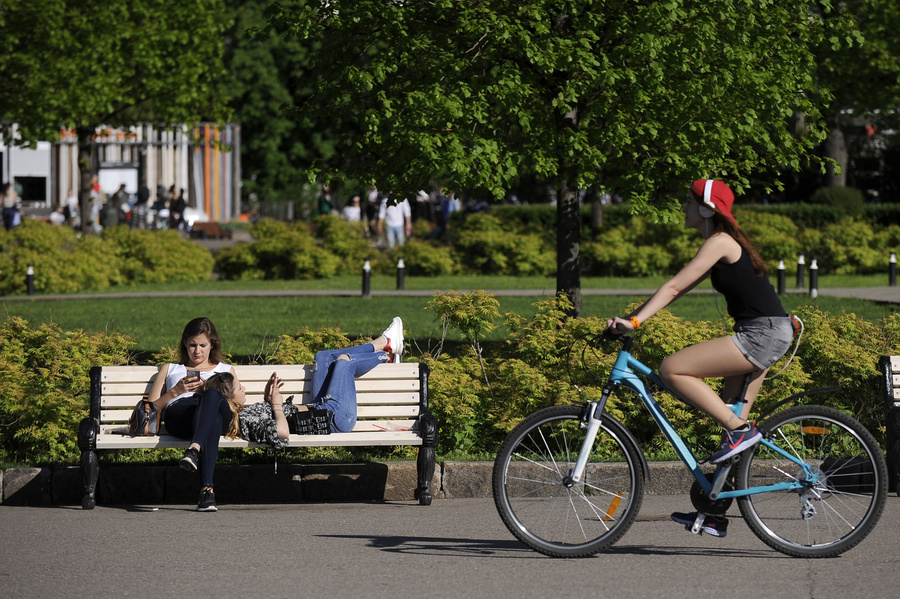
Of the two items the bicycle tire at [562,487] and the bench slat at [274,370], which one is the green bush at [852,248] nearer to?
the bench slat at [274,370]

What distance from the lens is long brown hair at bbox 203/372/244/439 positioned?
24.5 feet

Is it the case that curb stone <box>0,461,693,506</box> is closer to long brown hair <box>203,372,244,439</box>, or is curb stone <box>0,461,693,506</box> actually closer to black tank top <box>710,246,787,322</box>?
long brown hair <box>203,372,244,439</box>

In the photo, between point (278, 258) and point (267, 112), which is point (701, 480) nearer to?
point (278, 258)

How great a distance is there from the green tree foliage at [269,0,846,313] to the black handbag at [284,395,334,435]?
11.0 ft

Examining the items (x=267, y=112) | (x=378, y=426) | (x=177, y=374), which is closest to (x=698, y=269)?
(x=378, y=426)

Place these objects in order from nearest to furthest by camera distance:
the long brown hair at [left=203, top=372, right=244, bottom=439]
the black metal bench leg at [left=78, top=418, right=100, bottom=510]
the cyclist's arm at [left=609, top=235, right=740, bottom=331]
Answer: the cyclist's arm at [left=609, top=235, right=740, bottom=331] < the black metal bench leg at [left=78, top=418, right=100, bottom=510] < the long brown hair at [left=203, top=372, right=244, bottom=439]

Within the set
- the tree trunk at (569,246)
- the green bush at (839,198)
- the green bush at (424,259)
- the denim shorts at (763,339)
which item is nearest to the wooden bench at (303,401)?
the denim shorts at (763,339)

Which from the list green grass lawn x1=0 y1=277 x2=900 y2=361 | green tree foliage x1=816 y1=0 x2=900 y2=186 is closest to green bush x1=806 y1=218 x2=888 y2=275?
green tree foliage x1=816 y1=0 x2=900 y2=186

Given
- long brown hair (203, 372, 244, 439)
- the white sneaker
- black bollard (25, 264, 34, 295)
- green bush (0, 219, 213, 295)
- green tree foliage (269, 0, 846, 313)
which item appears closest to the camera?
long brown hair (203, 372, 244, 439)

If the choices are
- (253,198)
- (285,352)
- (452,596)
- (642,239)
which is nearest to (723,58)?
(285,352)

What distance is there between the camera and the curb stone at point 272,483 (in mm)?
7633

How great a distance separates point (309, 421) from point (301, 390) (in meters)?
0.45

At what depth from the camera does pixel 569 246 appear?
1210 cm

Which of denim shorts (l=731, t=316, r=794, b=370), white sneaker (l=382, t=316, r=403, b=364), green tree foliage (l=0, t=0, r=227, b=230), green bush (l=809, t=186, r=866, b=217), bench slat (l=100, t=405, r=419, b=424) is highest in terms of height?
green tree foliage (l=0, t=0, r=227, b=230)
